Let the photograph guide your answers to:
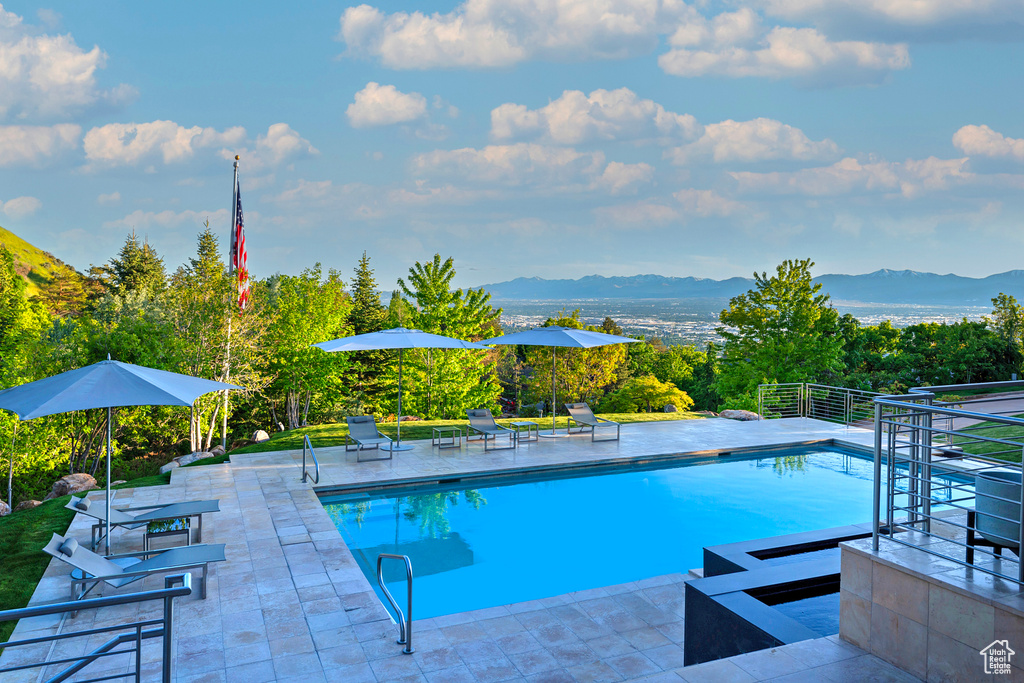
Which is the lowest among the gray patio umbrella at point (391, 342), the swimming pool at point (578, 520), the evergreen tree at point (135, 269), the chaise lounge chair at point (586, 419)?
the swimming pool at point (578, 520)

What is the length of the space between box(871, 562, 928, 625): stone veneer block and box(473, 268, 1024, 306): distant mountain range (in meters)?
43.2

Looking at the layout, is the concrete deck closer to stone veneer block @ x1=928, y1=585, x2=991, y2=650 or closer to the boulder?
stone veneer block @ x1=928, y1=585, x2=991, y2=650

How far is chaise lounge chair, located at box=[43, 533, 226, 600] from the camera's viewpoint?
5.21m

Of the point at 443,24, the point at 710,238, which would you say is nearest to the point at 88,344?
the point at 443,24

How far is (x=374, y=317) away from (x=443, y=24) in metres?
21.8

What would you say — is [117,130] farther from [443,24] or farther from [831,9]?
[831,9]

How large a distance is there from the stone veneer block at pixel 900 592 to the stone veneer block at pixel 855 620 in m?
0.11

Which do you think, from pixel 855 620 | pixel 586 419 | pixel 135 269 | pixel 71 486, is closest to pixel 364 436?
pixel 71 486

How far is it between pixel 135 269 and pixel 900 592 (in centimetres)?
4838

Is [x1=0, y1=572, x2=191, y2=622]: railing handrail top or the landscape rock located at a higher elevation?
[x1=0, y1=572, x2=191, y2=622]: railing handrail top

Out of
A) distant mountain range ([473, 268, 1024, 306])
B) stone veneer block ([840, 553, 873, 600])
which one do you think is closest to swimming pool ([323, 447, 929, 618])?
stone veneer block ([840, 553, 873, 600])

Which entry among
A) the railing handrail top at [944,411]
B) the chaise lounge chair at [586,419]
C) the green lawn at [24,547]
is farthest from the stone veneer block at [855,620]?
the chaise lounge chair at [586,419]

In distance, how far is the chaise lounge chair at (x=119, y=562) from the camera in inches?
205

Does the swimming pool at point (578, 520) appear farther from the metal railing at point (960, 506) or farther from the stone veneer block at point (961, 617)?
the stone veneer block at point (961, 617)
